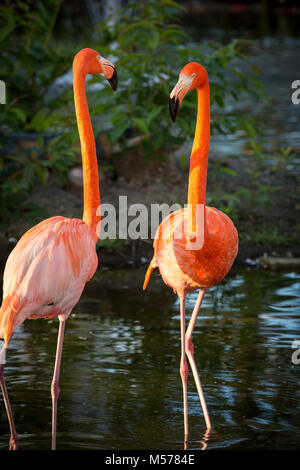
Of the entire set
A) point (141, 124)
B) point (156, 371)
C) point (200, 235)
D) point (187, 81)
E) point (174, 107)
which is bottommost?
point (156, 371)

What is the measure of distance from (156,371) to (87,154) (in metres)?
1.35

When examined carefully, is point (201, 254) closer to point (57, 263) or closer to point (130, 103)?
point (57, 263)

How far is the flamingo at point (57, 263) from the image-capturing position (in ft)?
11.6

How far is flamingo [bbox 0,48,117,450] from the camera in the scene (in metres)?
3.52

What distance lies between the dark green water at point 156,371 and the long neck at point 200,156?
98cm

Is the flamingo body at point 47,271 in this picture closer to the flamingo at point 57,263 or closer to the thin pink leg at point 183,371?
the flamingo at point 57,263

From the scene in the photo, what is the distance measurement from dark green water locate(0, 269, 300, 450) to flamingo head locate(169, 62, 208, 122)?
155 cm

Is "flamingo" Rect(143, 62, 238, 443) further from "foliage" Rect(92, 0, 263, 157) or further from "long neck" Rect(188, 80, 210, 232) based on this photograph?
"foliage" Rect(92, 0, 263, 157)

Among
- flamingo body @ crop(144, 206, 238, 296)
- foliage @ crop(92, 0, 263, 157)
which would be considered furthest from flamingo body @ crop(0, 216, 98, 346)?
foliage @ crop(92, 0, 263, 157)

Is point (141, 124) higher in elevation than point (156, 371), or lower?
higher

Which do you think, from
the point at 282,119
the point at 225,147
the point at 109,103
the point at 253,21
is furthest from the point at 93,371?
the point at 253,21

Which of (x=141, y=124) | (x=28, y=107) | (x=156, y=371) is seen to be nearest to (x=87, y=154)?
(x=156, y=371)

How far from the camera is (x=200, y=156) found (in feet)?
12.5

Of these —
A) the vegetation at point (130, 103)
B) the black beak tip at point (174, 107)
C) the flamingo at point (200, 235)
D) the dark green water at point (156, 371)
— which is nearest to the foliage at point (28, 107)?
the vegetation at point (130, 103)
